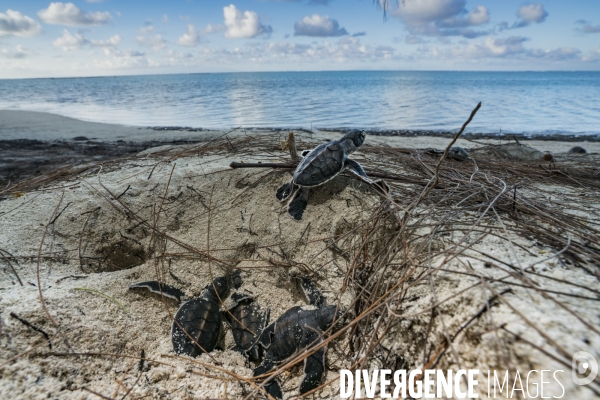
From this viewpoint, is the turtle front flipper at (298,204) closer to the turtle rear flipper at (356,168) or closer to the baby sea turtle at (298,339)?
the turtle rear flipper at (356,168)

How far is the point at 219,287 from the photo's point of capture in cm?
226

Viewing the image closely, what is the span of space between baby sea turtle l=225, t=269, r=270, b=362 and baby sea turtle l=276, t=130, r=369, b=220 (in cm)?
73

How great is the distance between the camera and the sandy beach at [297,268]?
1192mm

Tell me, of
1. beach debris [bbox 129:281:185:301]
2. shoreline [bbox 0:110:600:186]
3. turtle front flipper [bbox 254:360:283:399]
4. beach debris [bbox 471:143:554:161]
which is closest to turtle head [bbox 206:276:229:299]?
beach debris [bbox 129:281:185:301]

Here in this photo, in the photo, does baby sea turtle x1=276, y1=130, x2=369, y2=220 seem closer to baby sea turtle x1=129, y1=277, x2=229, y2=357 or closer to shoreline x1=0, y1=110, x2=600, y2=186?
baby sea turtle x1=129, y1=277, x2=229, y2=357

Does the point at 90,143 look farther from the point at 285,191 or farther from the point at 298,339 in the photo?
the point at 298,339

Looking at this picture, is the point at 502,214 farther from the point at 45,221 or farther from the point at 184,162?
the point at 45,221

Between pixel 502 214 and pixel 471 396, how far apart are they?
4.15 ft

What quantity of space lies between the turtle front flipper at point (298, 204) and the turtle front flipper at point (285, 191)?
60mm

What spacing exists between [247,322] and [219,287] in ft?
1.12

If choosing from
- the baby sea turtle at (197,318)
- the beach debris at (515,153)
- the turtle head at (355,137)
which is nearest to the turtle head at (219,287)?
the baby sea turtle at (197,318)

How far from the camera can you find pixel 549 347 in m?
0.98

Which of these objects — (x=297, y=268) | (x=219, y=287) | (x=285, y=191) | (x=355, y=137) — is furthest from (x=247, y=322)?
(x=355, y=137)

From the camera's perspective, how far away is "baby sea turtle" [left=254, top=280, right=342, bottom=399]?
5.44ft
